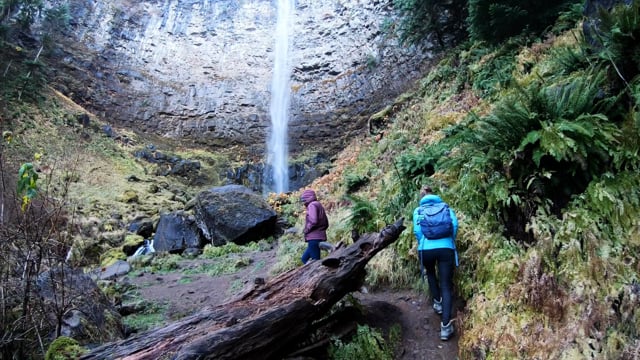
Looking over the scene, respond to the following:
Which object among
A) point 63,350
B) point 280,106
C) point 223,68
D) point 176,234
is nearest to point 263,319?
point 63,350

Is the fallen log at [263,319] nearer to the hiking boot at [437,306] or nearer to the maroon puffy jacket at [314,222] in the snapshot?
the hiking boot at [437,306]

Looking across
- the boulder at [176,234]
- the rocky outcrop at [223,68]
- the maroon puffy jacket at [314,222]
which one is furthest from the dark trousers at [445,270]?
the rocky outcrop at [223,68]

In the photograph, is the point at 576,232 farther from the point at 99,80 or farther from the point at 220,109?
the point at 99,80

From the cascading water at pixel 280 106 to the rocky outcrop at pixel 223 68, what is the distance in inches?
16.7

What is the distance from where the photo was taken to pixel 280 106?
Result: 24438 millimetres

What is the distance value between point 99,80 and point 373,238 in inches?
933

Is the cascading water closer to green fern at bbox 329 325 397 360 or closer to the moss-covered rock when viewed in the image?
green fern at bbox 329 325 397 360

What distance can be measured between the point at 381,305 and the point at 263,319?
2076 mm

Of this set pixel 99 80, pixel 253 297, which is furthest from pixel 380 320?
pixel 99 80

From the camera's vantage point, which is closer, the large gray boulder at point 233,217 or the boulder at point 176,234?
the large gray boulder at point 233,217

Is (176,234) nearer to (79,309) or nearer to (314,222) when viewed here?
(314,222)

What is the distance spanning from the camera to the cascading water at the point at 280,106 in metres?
21.8

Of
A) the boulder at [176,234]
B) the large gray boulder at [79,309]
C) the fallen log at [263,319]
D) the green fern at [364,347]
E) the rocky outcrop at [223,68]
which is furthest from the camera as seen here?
the rocky outcrop at [223,68]

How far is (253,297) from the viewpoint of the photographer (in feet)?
13.8
